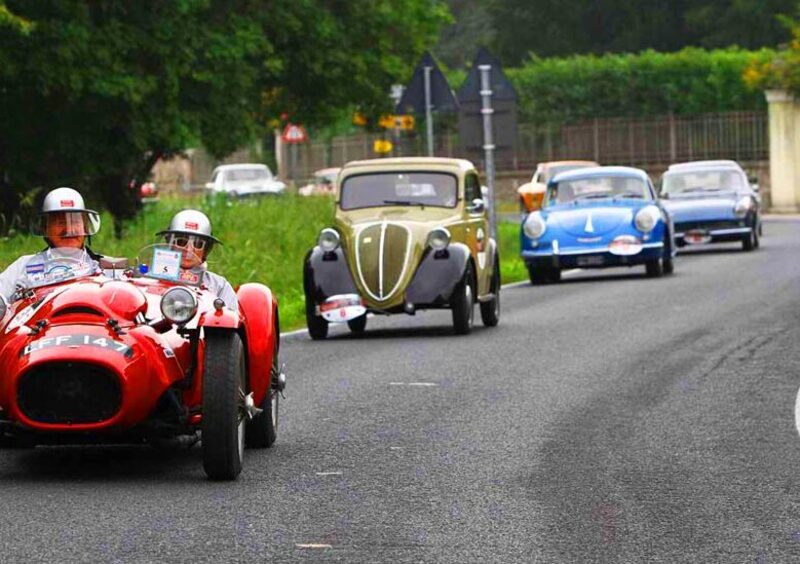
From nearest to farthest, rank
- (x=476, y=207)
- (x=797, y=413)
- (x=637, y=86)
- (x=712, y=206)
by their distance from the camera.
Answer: (x=797, y=413), (x=476, y=207), (x=712, y=206), (x=637, y=86)

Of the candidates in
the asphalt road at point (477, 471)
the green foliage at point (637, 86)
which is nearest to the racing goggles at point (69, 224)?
the asphalt road at point (477, 471)

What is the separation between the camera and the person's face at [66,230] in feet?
35.9

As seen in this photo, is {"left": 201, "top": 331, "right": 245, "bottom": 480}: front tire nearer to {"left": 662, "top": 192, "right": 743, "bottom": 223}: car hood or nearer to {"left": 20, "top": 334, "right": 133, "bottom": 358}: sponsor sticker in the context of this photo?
{"left": 20, "top": 334, "right": 133, "bottom": 358}: sponsor sticker

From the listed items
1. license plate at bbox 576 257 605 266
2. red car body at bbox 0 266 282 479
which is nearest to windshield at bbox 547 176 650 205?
license plate at bbox 576 257 605 266

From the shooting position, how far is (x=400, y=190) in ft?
67.7

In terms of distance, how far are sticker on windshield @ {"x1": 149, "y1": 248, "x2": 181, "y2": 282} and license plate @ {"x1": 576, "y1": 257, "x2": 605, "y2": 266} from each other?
56.9ft

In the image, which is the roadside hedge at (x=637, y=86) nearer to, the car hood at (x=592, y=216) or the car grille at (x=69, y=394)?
the car hood at (x=592, y=216)

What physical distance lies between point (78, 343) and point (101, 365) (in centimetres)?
14

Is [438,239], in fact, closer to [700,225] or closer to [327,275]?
[327,275]

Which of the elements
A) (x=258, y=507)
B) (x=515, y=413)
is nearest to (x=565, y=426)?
(x=515, y=413)

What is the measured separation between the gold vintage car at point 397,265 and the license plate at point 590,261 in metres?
7.29

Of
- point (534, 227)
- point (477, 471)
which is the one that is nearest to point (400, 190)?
point (534, 227)

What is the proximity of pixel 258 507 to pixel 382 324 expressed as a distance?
1243cm

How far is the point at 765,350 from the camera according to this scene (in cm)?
1681
